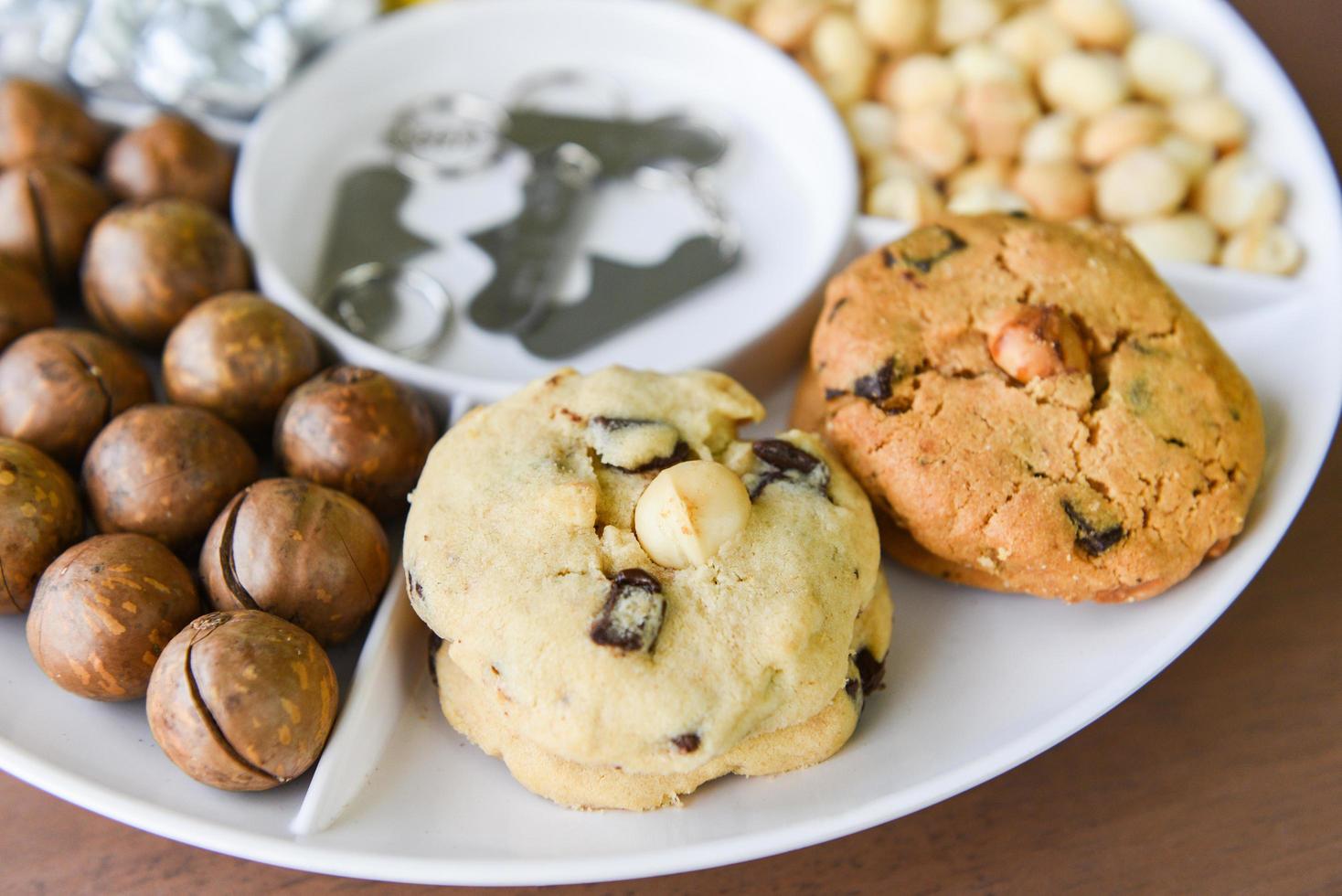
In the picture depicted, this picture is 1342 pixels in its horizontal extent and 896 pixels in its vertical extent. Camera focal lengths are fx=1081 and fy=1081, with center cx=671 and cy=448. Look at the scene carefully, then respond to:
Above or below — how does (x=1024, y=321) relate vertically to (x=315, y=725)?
above

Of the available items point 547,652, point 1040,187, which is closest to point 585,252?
point 1040,187

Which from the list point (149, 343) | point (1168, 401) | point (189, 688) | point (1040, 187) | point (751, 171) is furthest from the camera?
point (751, 171)

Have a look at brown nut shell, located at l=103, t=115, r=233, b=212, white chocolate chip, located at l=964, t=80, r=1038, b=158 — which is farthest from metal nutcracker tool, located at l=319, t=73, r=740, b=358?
white chocolate chip, located at l=964, t=80, r=1038, b=158

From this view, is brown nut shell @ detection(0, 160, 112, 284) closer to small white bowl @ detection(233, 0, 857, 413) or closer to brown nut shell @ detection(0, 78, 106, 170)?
brown nut shell @ detection(0, 78, 106, 170)

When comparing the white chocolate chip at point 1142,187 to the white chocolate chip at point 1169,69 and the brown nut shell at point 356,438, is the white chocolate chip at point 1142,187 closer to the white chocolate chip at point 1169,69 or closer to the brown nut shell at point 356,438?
the white chocolate chip at point 1169,69

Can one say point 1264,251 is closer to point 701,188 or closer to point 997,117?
point 997,117

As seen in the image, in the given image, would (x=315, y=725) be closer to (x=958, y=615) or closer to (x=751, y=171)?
(x=958, y=615)

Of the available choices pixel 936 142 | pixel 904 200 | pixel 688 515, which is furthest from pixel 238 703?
pixel 936 142

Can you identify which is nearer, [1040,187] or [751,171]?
[1040,187]

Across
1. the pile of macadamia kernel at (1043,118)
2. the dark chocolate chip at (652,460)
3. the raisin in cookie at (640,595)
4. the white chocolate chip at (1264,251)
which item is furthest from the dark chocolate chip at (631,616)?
the white chocolate chip at (1264,251)
